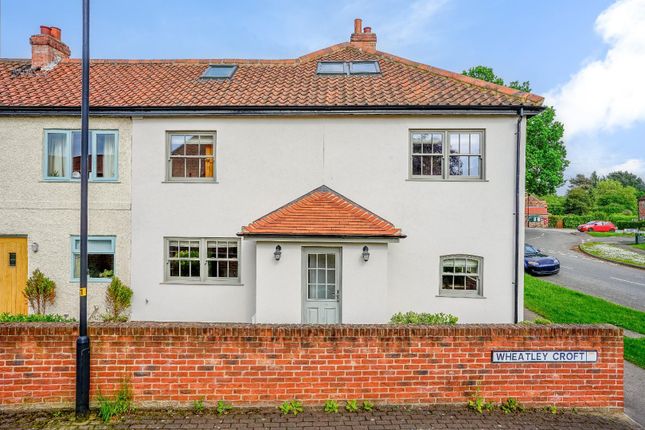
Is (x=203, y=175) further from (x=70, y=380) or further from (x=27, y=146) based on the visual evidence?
(x=70, y=380)

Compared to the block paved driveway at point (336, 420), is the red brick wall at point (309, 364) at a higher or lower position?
higher

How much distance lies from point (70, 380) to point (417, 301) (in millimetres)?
7670

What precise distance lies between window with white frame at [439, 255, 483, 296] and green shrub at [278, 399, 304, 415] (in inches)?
221

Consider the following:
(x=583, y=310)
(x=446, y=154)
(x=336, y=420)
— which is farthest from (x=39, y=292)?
(x=583, y=310)

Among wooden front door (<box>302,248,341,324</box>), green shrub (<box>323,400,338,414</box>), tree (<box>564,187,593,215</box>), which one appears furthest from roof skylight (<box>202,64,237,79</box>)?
tree (<box>564,187,593,215</box>)

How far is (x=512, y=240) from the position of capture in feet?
32.6

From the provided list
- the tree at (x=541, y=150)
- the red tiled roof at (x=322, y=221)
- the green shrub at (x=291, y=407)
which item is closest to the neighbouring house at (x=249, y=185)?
the red tiled roof at (x=322, y=221)

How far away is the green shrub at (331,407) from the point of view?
573 centimetres

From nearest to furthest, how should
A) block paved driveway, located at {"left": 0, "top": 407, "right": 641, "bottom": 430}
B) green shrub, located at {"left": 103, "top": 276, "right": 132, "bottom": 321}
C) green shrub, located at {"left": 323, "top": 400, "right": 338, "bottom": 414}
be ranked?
1. block paved driveway, located at {"left": 0, "top": 407, "right": 641, "bottom": 430}
2. green shrub, located at {"left": 323, "top": 400, "right": 338, "bottom": 414}
3. green shrub, located at {"left": 103, "top": 276, "right": 132, "bottom": 321}

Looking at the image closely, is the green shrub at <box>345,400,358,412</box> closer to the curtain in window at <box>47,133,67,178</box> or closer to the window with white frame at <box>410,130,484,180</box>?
the window with white frame at <box>410,130,484,180</box>

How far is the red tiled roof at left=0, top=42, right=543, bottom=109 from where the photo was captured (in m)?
10.2

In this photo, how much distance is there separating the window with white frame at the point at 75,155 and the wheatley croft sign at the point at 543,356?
10.2m

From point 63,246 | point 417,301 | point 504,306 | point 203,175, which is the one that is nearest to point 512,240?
point 504,306

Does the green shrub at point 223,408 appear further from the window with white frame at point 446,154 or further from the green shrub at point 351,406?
the window with white frame at point 446,154
